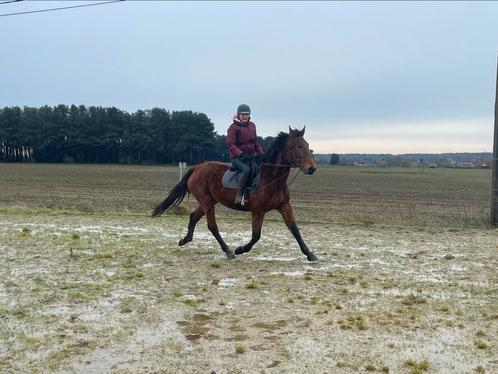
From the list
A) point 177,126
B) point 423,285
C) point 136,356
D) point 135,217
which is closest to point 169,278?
point 136,356

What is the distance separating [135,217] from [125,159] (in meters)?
86.3

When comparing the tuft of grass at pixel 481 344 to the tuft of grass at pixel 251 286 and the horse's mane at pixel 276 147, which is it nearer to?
the tuft of grass at pixel 251 286

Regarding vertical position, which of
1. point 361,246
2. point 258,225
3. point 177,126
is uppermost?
point 177,126

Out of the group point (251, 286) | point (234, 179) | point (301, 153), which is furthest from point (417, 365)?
point (234, 179)

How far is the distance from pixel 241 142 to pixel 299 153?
106cm

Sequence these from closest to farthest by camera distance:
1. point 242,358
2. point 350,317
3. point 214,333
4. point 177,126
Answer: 1. point 242,358
2. point 214,333
3. point 350,317
4. point 177,126

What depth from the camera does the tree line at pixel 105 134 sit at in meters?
91.7

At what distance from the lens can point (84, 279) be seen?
21.1 feet

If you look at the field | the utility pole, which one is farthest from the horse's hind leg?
the utility pole

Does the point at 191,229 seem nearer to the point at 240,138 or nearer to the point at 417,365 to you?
the point at 240,138

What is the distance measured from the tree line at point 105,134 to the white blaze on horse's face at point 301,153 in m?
83.5

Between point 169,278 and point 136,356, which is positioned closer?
point 136,356

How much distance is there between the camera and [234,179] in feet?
27.0

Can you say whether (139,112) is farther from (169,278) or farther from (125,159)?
(169,278)
